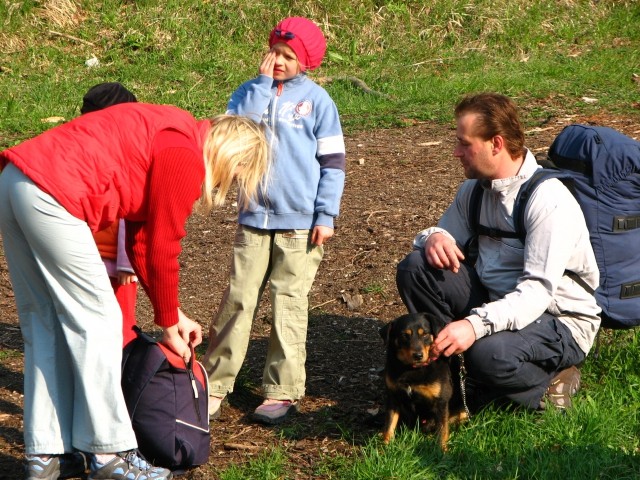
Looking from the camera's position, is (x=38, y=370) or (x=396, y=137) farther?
(x=396, y=137)

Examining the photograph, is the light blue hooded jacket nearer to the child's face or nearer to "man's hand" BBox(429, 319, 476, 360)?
the child's face

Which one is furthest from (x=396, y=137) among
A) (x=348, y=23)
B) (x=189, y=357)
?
(x=189, y=357)

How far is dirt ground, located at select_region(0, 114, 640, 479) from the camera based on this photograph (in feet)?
14.3

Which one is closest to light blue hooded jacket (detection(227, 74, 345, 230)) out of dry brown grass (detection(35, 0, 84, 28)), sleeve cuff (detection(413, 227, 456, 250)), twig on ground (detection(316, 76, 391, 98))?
sleeve cuff (detection(413, 227, 456, 250))

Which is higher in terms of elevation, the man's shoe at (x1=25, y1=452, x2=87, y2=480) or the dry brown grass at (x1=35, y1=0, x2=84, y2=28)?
the dry brown grass at (x1=35, y1=0, x2=84, y2=28)

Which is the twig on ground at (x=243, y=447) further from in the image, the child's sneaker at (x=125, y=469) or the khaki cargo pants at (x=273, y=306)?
the child's sneaker at (x=125, y=469)

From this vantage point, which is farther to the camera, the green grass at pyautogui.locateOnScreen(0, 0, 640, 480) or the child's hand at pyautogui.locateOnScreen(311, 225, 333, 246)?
the green grass at pyautogui.locateOnScreen(0, 0, 640, 480)

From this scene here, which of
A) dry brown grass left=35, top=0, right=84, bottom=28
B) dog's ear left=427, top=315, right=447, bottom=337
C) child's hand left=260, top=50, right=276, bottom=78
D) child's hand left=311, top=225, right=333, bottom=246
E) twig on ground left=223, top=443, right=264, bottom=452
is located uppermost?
dry brown grass left=35, top=0, right=84, bottom=28

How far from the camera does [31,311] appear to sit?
3.66 metres

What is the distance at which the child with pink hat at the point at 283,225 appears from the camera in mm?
4566

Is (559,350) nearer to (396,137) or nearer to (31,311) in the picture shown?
(31,311)

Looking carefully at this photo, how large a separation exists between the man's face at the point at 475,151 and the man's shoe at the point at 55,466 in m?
2.15

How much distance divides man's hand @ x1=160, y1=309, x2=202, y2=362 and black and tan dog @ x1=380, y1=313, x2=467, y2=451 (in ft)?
2.79

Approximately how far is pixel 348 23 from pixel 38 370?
9393 millimetres
